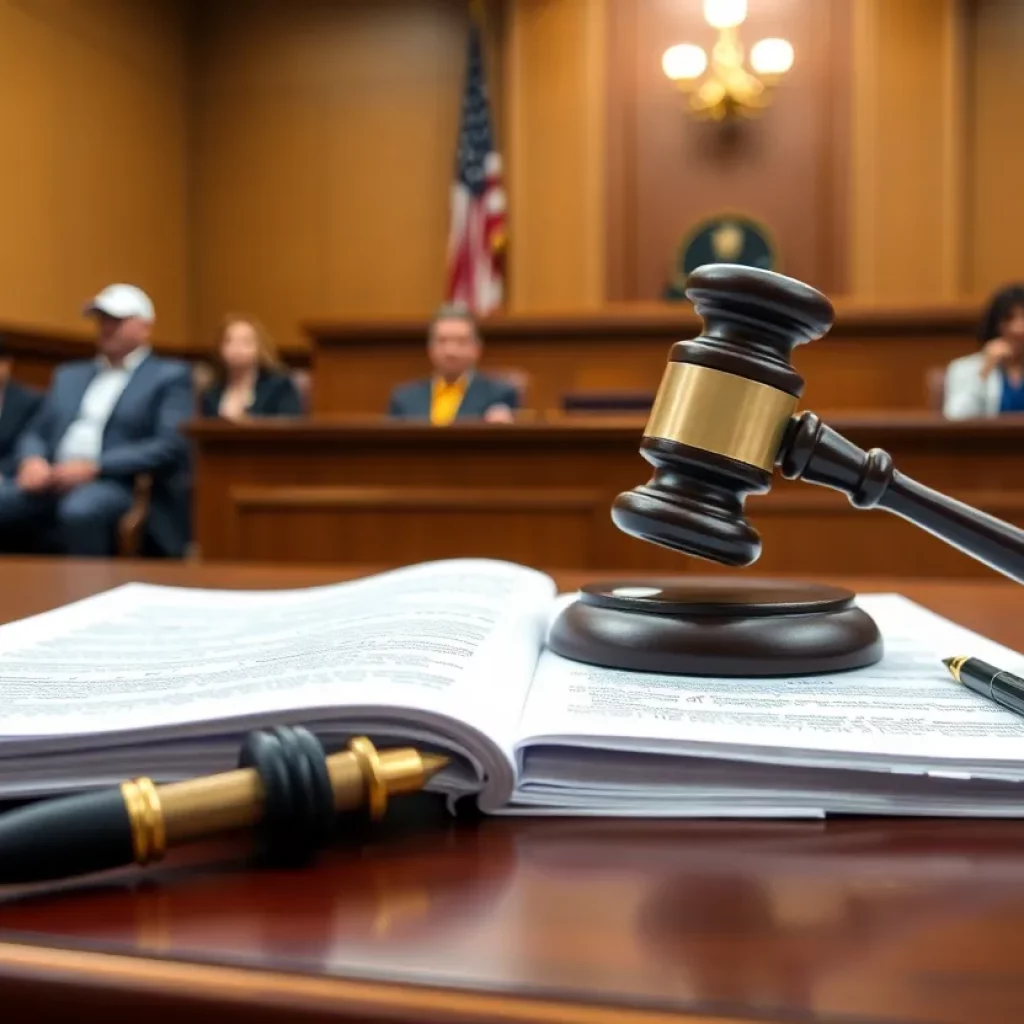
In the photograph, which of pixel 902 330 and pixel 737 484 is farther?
pixel 902 330

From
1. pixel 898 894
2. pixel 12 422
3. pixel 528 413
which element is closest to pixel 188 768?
pixel 898 894

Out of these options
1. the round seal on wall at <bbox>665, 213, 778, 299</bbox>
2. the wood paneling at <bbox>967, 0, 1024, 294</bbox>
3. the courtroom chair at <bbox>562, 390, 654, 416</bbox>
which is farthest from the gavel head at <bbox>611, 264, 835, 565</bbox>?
the wood paneling at <bbox>967, 0, 1024, 294</bbox>

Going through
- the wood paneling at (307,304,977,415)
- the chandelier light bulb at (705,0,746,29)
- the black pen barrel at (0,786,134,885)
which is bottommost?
the black pen barrel at (0,786,134,885)

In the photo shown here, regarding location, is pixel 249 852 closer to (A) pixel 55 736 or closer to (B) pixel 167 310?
(A) pixel 55 736

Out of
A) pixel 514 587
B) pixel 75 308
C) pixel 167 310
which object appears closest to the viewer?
pixel 514 587

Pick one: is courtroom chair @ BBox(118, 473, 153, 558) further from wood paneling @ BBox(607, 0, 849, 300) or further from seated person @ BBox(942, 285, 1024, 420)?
wood paneling @ BBox(607, 0, 849, 300)

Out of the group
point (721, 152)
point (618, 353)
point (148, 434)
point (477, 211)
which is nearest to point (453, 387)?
point (618, 353)

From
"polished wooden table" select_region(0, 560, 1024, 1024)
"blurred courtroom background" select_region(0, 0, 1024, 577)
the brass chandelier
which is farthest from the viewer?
the brass chandelier

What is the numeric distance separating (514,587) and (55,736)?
393 mm

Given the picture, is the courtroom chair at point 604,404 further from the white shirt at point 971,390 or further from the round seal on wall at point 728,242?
the round seal on wall at point 728,242

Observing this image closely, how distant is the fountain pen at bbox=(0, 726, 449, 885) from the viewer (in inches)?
11.3

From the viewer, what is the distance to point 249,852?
0.33 metres

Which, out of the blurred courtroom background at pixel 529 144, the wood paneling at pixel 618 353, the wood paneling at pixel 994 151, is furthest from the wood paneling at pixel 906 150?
the wood paneling at pixel 618 353

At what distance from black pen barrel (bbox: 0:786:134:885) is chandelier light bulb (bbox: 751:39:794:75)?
5.87 meters
